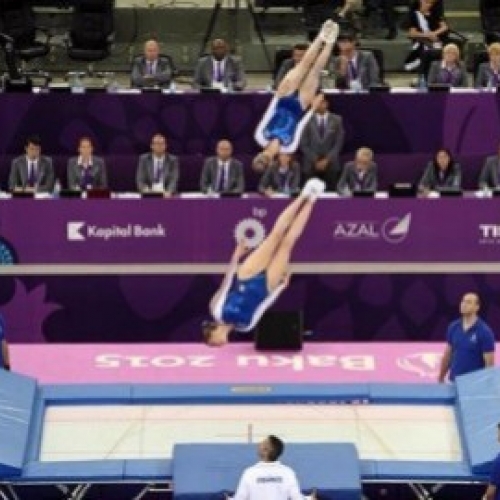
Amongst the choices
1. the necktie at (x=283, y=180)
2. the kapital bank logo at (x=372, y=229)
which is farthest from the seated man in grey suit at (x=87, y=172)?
the kapital bank logo at (x=372, y=229)

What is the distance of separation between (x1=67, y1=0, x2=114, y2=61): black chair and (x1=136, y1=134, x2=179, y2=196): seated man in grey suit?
15.5 feet

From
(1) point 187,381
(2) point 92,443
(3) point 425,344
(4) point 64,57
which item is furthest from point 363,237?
(4) point 64,57

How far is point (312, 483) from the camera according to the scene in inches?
558

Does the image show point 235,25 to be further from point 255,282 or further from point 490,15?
point 255,282

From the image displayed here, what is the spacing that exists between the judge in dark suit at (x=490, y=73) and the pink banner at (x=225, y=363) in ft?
14.4

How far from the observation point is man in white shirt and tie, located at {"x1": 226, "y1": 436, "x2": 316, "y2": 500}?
44.6ft

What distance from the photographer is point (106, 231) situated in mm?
18875

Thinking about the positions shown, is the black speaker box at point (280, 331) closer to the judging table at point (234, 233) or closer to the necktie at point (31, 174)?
the judging table at point (234, 233)

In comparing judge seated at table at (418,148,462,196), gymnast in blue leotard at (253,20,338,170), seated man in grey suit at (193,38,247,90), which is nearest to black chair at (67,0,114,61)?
seated man in grey suit at (193,38,247,90)

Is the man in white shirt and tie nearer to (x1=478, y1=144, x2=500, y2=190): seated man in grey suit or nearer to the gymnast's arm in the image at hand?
the gymnast's arm

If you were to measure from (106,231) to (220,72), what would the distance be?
12.3 feet

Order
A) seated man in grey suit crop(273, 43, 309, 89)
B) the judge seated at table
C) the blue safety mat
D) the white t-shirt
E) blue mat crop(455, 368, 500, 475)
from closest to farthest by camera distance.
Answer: the white t-shirt
the blue safety mat
blue mat crop(455, 368, 500, 475)
the judge seated at table
seated man in grey suit crop(273, 43, 309, 89)

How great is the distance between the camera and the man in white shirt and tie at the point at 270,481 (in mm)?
13602

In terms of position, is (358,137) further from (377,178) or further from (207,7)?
(207,7)
